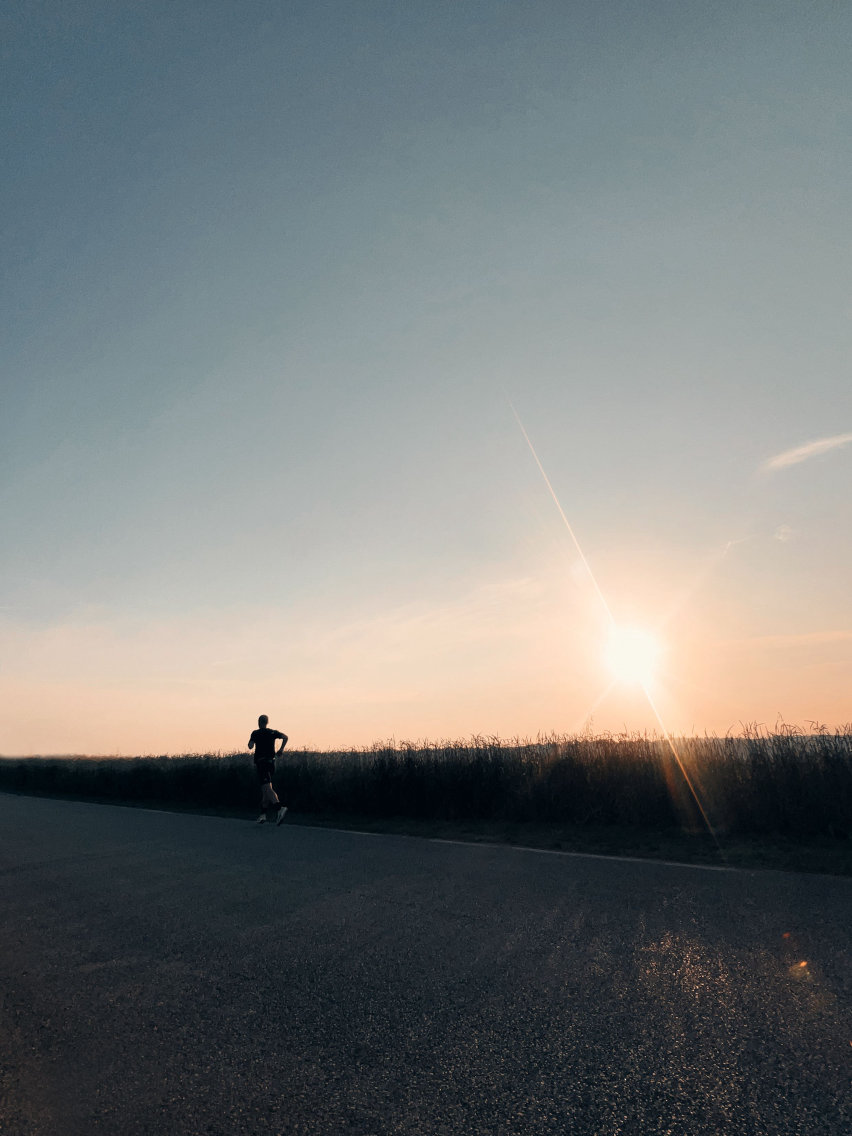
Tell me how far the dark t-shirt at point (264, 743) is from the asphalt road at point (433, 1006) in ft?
23.2

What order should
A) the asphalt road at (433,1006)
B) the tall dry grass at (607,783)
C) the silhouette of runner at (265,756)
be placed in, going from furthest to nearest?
the silhouette of runner at (265,756), the tall dry grass at (607,783), the asphalt road at (433,1006)

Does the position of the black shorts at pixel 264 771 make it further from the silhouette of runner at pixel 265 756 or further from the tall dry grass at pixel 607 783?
the tall dry grass at pixel 607 783

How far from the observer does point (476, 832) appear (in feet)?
46.3

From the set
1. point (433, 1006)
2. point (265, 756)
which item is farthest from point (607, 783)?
point (433, 1006)

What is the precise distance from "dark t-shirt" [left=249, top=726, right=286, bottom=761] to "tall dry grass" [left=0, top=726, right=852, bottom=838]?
376 centimetres

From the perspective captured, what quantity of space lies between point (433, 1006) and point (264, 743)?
476 inches

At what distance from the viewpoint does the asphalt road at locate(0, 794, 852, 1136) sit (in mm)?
3264

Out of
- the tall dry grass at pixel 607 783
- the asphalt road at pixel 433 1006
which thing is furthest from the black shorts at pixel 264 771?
the asphalt road at pixel 433 1006

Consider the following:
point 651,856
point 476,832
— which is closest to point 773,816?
point 651,856

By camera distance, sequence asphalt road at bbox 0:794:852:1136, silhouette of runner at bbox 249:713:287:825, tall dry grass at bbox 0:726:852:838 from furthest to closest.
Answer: silhouette of runner at bbox 249:713:287:825 → tall dry grass at bbox 0:726:852:838 → asphalt road at bbox 0:794:852:1136

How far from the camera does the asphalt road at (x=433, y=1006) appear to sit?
326 cm

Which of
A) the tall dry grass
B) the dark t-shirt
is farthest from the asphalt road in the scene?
the dark t-shirt

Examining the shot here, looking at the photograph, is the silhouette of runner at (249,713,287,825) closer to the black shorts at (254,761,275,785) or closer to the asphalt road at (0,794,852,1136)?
the black shorts at (254,761,275,785)

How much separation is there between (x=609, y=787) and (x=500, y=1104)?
38.2 ft
